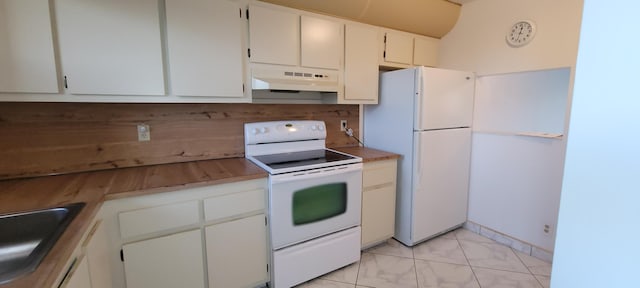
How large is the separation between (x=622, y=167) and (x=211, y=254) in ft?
5.93

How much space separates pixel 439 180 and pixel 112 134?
2.62 meters

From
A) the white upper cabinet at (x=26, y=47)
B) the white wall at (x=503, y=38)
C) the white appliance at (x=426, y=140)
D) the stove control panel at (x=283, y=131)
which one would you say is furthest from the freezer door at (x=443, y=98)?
the white upper cabinet at (x=26, y=47)

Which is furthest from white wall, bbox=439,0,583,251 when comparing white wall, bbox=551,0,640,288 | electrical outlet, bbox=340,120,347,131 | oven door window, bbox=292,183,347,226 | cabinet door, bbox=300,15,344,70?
white wall, bbox=551,0,640,288

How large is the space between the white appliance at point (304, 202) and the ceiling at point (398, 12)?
94cm

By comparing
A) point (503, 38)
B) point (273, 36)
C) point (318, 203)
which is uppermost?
point (503, 38)

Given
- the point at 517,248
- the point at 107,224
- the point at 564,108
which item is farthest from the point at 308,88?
the point at 517,248

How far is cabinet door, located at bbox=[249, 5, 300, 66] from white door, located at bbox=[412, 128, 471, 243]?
1.25 meters

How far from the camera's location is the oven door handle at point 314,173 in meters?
1.79

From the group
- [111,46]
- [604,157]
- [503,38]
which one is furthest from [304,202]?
[503,38]

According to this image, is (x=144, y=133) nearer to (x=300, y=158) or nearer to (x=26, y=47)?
(x=26, y=47)

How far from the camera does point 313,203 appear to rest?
1.98m

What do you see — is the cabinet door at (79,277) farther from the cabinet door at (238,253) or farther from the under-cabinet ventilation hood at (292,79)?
the under-cabinet ventilation hood at (292,79)

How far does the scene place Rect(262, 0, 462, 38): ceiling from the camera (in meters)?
2.17

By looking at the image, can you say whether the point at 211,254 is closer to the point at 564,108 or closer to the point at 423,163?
the point at 423,163
